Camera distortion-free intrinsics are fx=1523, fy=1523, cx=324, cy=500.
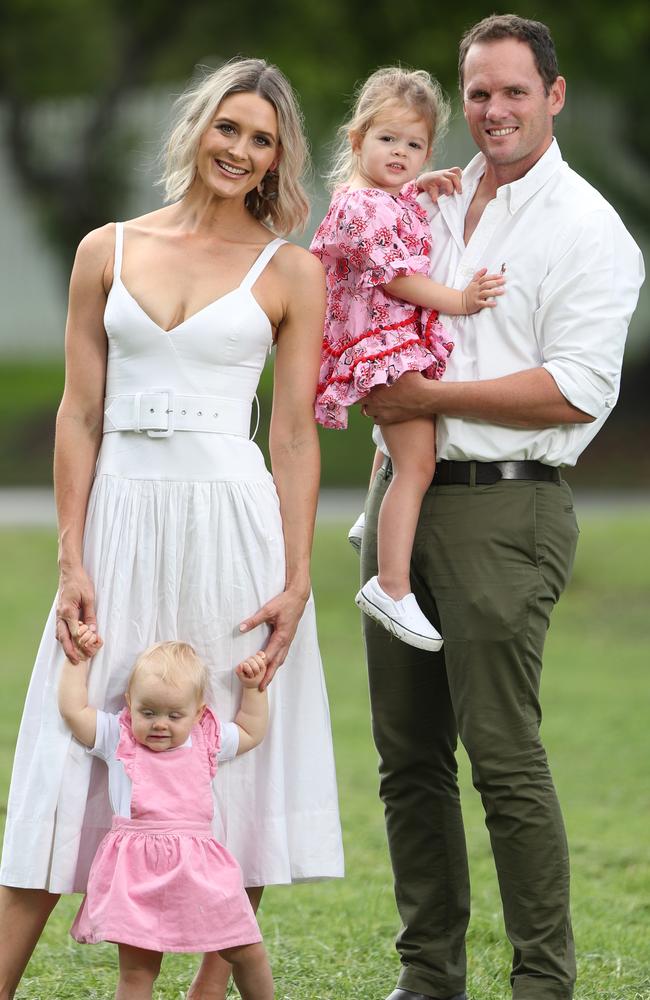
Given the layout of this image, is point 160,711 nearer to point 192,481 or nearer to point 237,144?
point 192,481

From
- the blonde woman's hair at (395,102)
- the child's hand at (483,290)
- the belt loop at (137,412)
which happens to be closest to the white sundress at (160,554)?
the belt loop at (137,412)

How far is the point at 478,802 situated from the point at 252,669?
3.78 m

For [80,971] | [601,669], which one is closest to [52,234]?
[601,669]

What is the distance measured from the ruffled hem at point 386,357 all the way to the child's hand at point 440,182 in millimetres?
347

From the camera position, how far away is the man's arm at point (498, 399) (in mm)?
3486

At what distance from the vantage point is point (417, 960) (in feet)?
12.8

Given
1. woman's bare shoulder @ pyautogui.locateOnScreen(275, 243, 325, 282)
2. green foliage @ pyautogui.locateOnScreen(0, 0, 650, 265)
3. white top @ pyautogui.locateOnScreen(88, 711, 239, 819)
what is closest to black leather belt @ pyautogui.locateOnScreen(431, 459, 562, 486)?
woman's bare shoulder @ pyautogui.locateOnScreen(275, 243, 325, 282)

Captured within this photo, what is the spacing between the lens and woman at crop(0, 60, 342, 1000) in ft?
11.1

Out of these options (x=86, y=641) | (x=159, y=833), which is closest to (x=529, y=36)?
(x=86, y=641)

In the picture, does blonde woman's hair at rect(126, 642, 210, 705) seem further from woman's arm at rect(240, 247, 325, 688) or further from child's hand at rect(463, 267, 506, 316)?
child's hand at rect(463, 267, 506, 316)

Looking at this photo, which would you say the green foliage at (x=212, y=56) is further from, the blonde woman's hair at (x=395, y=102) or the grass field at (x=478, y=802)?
the blonde woman's hair at (x=395, y=102)

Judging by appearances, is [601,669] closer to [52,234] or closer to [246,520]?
[246,520]

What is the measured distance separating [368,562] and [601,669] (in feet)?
20.8

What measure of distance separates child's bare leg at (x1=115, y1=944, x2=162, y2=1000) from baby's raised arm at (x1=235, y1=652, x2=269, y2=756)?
482 mm
